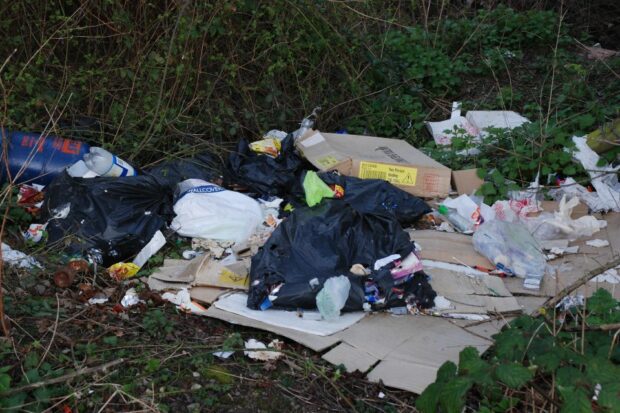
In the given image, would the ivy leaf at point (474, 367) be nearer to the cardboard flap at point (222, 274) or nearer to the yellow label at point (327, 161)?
the cardboard flap at point (222, 274)

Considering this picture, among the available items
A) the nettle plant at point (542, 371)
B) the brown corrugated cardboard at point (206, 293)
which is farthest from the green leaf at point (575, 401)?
the brown corrugated cardboard at point (206, 293)

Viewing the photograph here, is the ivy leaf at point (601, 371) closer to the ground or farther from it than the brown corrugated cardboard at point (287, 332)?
farther from it

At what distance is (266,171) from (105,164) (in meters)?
1.01

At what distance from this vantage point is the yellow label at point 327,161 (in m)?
4.62

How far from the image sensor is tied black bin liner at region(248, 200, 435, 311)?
10.9 ft

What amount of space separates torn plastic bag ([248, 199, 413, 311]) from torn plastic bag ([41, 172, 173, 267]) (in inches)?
34.0

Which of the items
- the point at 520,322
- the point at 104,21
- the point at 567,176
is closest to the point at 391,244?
the point at 520,322

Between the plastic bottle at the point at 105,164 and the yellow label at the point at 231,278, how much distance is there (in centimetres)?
125

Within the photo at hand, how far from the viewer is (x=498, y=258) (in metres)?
3.84

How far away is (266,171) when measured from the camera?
464 centimetres

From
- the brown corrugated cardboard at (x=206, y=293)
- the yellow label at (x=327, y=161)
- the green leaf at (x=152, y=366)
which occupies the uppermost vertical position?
the yellow label at (x=327, y=161)

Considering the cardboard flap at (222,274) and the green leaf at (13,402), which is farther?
the cardboard flap at (222,274)

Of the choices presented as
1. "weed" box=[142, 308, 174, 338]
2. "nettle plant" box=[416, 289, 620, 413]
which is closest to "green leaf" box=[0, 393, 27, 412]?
"weed" box=[142, 308, 174, 338]

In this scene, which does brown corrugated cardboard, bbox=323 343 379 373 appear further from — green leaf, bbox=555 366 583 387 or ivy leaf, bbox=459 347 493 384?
green leaf, bbox=555 366 583 387
